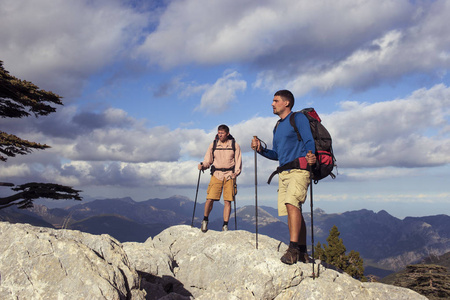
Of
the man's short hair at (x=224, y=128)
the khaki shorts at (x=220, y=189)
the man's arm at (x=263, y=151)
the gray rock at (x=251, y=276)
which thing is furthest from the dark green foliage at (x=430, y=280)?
the man's arm at (x=263, y=151)

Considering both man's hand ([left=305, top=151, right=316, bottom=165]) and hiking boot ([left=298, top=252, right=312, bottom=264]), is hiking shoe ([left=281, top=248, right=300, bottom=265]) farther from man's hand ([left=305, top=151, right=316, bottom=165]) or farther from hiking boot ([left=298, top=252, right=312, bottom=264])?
man's hand ([left=305, top=151, right=316, bottom=165])

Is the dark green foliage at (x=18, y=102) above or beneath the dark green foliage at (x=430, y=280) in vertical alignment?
above

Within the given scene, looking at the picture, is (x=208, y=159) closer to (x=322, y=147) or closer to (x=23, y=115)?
(x=322, y=147)

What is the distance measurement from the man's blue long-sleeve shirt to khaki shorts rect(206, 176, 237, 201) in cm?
421

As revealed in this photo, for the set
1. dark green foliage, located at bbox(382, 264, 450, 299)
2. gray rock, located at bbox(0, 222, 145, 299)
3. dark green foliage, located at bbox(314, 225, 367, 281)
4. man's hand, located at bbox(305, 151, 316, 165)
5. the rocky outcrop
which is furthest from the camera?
dark green foliage, located at bbox(314, 225, 367, 281)

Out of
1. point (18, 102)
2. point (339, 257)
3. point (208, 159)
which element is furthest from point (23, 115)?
point (339, 257)

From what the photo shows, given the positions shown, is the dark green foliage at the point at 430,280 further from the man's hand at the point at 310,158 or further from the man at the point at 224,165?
the man's hand at the point at 310,158

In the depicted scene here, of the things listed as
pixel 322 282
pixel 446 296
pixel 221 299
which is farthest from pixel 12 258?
pixel 446 296

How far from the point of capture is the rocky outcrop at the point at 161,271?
14.9ft

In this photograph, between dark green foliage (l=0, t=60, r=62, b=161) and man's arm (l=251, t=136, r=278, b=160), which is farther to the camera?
dark green foliage (l=0, t=60, r=62, b=161)

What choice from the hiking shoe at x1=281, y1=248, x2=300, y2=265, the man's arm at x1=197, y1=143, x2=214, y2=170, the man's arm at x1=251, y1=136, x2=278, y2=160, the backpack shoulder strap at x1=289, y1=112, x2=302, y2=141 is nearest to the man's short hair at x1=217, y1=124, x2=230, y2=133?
the man's arm at x1=197, y1=143, x2=214, y2=170

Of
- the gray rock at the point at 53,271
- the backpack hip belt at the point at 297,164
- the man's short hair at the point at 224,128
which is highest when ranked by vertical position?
the man's short hair at the point at 224,128

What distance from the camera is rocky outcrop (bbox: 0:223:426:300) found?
179 inches

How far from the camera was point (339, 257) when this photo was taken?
39.3 meters
